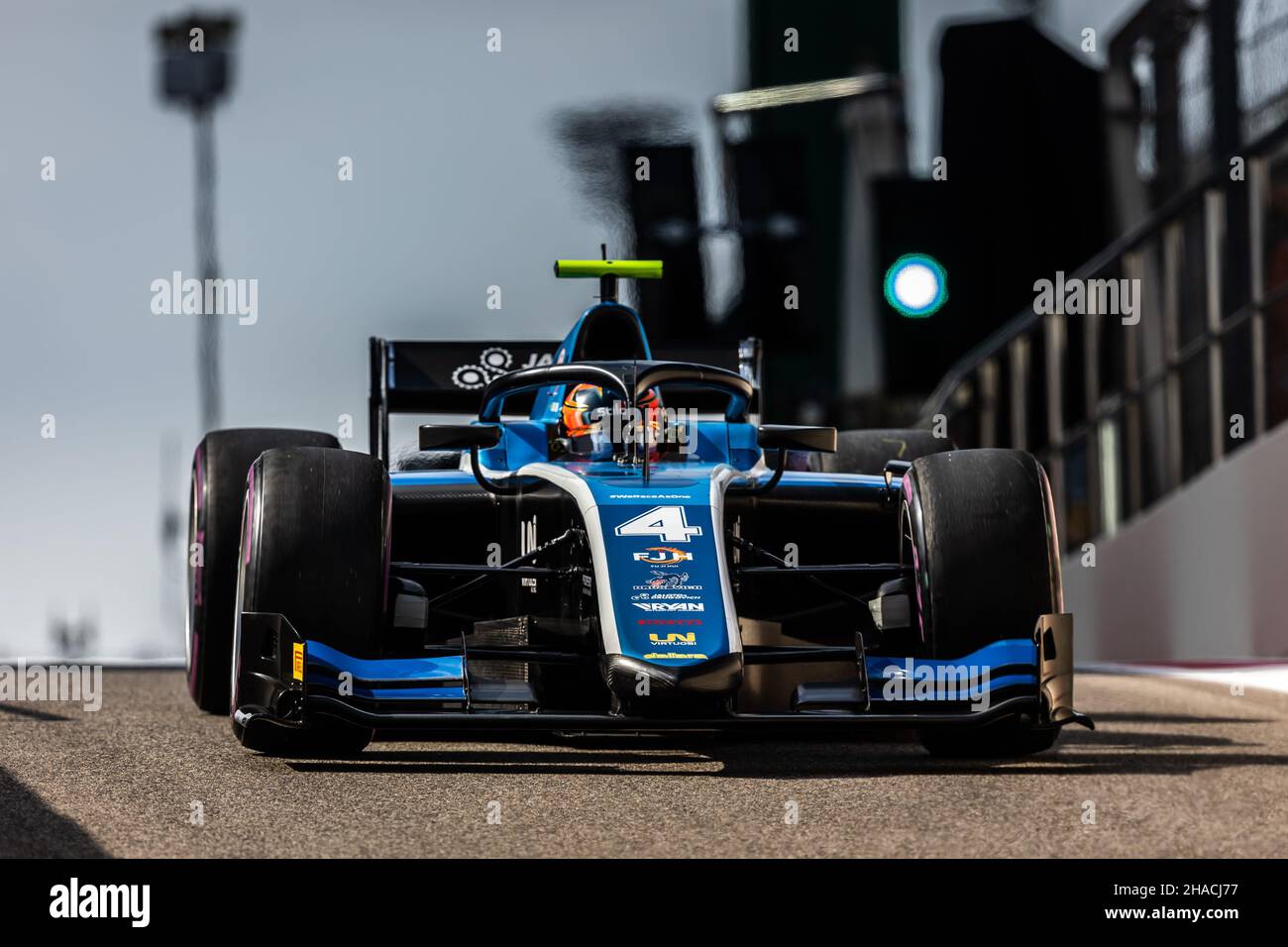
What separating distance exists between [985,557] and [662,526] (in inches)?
35.7

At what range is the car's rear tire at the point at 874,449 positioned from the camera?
8055mm

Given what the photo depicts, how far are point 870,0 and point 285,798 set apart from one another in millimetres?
29401

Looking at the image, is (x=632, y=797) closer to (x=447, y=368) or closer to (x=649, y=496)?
(x=649, y=496)

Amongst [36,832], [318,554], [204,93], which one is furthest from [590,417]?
[204,93]

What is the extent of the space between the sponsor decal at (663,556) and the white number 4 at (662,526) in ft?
0.14

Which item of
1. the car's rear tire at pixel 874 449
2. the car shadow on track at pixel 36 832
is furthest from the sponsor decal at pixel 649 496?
the car's rear tire at pixel 874 449

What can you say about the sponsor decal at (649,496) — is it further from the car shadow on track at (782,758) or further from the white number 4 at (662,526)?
the car shadow on track at (782,758)

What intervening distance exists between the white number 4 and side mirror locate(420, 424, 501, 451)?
71 cm

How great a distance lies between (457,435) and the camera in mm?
6453

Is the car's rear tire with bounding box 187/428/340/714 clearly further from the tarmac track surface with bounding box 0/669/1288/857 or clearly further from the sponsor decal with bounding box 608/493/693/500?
the sponsor decal with bounding box 608/493/693/500

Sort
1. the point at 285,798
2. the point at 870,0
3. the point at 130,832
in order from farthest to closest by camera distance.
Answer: the point at 870,0, the point at 285,798, the point at 130,832
